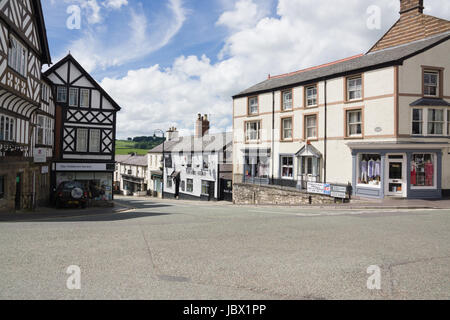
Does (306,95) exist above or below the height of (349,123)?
above

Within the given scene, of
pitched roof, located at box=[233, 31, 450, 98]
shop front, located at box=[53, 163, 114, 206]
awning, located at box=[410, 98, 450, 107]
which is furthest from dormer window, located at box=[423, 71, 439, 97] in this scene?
shop front, located at box=[53, 163, 114, 206]

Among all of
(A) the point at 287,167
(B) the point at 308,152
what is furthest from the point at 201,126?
(B) the point at 308,152

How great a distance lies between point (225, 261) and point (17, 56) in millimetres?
15066

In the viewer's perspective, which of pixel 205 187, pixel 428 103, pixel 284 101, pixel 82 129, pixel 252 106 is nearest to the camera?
pixel 428 103

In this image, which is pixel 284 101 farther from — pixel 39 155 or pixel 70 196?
pixel 39 155

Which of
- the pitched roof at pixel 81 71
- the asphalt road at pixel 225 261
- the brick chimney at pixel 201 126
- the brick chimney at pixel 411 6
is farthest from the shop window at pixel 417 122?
the brick chimney at pixel 201 126

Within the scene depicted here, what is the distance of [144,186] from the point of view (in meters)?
57.3

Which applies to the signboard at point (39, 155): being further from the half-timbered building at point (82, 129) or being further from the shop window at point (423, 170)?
the shop window at point (423, 170)

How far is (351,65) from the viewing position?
23906 millimetres

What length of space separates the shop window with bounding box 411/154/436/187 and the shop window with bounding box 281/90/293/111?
33.7 ft

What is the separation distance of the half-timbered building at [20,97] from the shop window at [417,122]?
21088 millimetres

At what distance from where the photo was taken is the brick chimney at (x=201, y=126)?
152ft

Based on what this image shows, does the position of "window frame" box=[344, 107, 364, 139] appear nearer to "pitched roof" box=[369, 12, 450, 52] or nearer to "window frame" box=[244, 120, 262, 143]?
"pitched roof" box=[369, 12, 450, 52]
